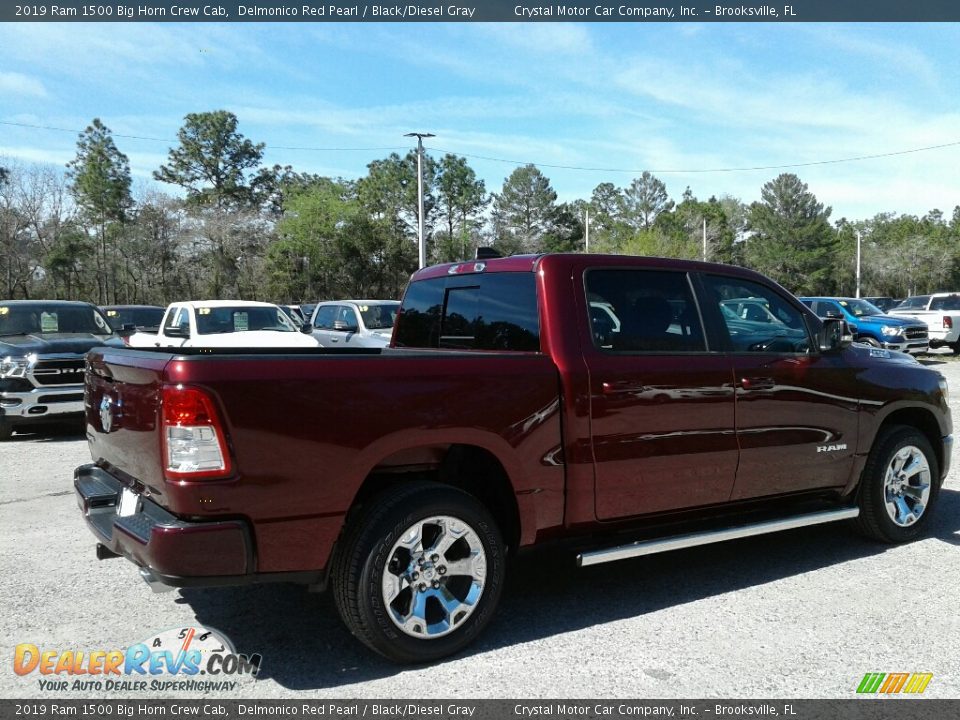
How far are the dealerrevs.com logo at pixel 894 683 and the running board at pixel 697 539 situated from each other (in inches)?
42.3

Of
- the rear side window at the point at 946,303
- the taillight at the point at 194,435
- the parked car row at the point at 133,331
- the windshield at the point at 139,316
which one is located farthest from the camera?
the rear side window at the point at 946,303

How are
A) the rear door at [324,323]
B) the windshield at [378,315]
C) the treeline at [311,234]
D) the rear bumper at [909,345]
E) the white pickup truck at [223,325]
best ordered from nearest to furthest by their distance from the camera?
the white pickup truck at [223,325]
the windshield at [378,315]
the rear door at [324,323]
the rear bumper at [909,345]
the treeline at [311,234]

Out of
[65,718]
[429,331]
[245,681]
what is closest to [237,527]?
[245,681]

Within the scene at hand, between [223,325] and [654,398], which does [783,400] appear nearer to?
[654,398]

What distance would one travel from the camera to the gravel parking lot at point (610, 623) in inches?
137

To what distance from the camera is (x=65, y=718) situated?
322 cm

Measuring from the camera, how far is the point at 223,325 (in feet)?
43.7

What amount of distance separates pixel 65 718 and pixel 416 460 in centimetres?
177

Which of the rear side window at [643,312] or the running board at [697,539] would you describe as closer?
the running board at [697,539]

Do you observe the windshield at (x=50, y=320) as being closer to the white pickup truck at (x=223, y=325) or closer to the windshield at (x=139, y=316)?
the white pickup truck at (x=223, y=325)

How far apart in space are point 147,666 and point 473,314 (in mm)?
2504

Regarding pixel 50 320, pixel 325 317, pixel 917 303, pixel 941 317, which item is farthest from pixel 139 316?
pixel 917 303

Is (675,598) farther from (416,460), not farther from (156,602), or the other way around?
(156,602)

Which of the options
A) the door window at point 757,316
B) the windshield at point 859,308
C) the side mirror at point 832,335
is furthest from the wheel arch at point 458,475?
the windshield at point 859,308
